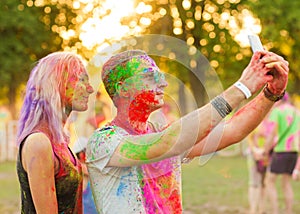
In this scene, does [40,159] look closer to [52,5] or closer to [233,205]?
[233,205]

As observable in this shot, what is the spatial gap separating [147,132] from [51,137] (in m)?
0.44

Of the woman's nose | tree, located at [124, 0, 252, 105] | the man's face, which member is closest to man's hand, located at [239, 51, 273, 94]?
the man's face

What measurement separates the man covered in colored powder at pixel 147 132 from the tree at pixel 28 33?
86.6 ft

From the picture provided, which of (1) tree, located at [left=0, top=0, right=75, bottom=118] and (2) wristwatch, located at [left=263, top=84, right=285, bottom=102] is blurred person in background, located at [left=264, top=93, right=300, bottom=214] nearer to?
(2) wristwatch, located at [left=263, top=84, right=285, bottom=102]

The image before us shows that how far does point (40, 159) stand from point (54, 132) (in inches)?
6.3

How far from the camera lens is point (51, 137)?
2.66m

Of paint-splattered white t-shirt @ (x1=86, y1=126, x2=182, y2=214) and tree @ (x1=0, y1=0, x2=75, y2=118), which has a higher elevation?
tree @ (x1=0, y1=0, x2=75, y2=118)

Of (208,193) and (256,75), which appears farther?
(208,193)

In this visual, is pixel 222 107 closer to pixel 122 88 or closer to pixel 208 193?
pixel 122 88

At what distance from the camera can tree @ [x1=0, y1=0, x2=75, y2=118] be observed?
2856 cm

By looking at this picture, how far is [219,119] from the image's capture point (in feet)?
7.20

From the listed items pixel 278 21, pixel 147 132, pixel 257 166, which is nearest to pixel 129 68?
pixel 147 132

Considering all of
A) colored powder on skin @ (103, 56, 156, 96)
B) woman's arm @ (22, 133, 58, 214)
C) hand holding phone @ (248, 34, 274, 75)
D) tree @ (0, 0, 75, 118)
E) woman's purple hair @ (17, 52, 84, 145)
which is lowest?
woman's arm @ (22, 133, 58, 214)

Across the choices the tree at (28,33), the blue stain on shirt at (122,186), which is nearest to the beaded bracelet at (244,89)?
the blue stain on shirt at (122,186)
